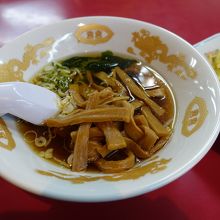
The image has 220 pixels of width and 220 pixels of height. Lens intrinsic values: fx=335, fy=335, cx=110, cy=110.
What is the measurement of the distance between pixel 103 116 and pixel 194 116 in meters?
0.30

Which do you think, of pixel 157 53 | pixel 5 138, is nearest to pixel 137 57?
pixel 157 53

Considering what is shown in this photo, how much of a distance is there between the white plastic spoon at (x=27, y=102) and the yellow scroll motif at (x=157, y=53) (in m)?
0.44

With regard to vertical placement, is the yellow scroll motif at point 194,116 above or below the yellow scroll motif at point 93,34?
below

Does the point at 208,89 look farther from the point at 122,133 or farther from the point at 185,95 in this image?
the point at 122,133

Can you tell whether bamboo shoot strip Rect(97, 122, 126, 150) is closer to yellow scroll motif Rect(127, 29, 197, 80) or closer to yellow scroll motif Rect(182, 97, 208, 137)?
yellow scroll motif Rect(182, 97, 208, 137)

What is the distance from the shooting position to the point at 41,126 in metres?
1.20

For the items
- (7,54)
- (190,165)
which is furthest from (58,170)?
(7,54)

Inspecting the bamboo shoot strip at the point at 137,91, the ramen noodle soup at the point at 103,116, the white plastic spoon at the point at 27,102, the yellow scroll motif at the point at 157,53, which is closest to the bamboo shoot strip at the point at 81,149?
the ramen noodle soup at the point at 103,116

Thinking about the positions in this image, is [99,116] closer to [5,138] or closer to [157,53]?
[5,138]

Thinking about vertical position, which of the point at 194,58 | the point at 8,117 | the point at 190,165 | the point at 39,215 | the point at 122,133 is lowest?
the point at 39,215

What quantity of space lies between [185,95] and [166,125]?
13 centimetres

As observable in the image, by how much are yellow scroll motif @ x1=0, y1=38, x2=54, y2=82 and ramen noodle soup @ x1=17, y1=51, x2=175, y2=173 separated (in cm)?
6

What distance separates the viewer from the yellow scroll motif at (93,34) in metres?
1.41

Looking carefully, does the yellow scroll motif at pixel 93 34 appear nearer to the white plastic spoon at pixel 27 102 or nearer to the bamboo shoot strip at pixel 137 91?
the bamboo shoot strip at pixel 137 91
